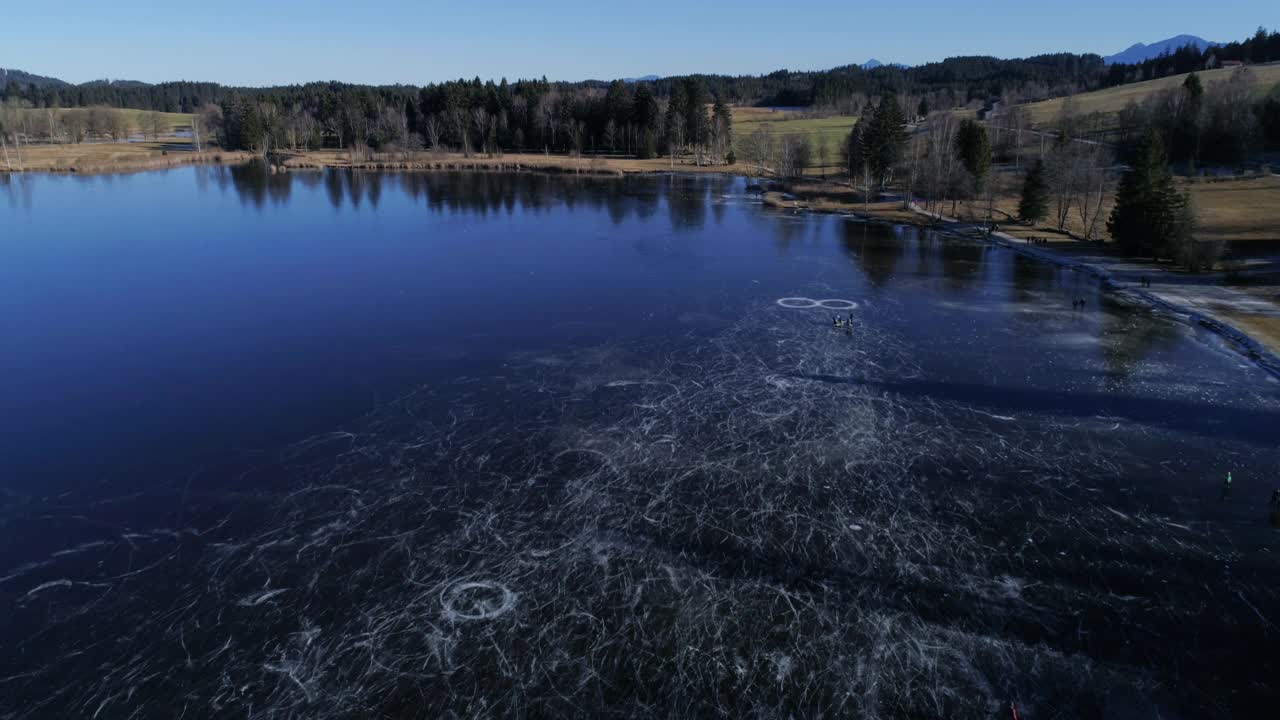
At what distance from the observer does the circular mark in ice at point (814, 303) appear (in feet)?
95.1

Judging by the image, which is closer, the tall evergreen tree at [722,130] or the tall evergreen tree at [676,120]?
the tall evergreen tree at [722,130]

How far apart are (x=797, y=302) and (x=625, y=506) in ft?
56.3

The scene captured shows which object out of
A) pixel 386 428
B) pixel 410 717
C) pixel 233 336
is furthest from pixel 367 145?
pixel 410 717

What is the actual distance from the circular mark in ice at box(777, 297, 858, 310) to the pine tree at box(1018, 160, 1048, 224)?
25185 millimetres

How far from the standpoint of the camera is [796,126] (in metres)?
117

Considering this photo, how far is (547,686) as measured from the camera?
410 inches

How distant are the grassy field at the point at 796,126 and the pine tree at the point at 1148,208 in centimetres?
4492

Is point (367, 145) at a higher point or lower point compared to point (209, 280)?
higher

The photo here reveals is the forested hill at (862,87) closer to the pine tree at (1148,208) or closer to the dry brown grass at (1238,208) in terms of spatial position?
the dry brown grass at (1238,208)

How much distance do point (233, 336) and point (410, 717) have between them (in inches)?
758

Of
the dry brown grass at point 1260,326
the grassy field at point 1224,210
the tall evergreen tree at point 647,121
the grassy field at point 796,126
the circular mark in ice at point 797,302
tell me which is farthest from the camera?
the tall evergreen tree at point 647,121

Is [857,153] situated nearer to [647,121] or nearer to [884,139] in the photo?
[884,139]

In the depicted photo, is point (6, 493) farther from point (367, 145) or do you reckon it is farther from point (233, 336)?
point (367, 145)

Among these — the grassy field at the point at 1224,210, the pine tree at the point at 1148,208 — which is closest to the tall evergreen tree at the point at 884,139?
the grassy field at the point at 1224,210
